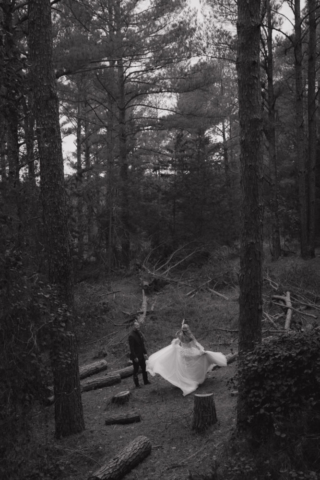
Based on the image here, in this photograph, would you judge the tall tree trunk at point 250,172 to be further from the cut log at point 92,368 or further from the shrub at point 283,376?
the cut log at point 92,368

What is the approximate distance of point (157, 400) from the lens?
35.0 feet

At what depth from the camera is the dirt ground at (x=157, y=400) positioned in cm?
777

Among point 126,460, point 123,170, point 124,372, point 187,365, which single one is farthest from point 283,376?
point 123,170

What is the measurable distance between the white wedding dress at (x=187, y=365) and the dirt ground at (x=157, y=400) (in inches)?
10.8

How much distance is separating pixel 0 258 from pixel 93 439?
4453 mm

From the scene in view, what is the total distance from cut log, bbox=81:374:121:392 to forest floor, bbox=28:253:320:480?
15 cm

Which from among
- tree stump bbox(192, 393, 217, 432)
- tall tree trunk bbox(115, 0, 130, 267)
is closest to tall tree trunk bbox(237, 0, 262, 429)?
tree stump bbox(192, 393, 217, 432)

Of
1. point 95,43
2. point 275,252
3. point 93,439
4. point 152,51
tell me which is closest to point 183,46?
point 152,51

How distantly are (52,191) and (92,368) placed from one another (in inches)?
243

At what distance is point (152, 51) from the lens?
20891 mm

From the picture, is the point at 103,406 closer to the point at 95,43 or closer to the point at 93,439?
the point at 93,439

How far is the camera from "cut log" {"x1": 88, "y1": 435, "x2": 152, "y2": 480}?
726cm

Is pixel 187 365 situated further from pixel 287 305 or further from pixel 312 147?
pixel 312 147

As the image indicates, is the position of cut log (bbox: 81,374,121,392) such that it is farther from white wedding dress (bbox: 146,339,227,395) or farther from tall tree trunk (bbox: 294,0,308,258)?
tall tree trunk (bbox: 294,0,308,258)
